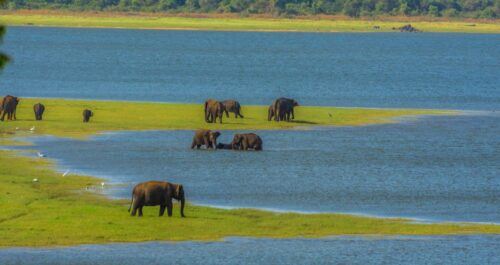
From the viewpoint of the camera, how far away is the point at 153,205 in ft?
105

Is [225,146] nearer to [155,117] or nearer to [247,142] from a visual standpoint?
[247,142]

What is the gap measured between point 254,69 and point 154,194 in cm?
7951

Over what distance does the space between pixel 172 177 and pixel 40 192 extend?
5589mm

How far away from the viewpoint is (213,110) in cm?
5453

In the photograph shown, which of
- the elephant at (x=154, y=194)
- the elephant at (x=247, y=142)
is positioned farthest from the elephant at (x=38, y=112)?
the elephant at (x=154, y=194)

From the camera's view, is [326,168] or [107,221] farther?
[326,168]

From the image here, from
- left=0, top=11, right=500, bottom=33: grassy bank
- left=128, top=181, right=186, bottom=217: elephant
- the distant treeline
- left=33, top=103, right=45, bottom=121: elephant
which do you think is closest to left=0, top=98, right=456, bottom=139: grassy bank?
left=33, top=103, right=45, bottom=121: elephant

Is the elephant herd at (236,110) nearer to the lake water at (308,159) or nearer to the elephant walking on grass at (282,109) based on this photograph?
the elephant walking on grass at (282,109)

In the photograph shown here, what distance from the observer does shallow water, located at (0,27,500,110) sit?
7681 cm

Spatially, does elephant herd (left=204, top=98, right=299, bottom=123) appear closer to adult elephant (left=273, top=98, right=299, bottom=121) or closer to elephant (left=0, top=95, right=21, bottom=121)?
adult elephant (left=273, top=98, right=299, bottom=121)

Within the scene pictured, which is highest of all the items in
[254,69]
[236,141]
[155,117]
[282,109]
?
[236,141]

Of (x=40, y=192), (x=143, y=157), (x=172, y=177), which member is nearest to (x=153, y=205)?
(x=40, y=192)

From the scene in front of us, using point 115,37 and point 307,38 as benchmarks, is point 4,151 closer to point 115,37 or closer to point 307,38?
point 115,37

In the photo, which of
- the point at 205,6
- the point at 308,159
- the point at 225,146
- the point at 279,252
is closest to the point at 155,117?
the point at 225,146
